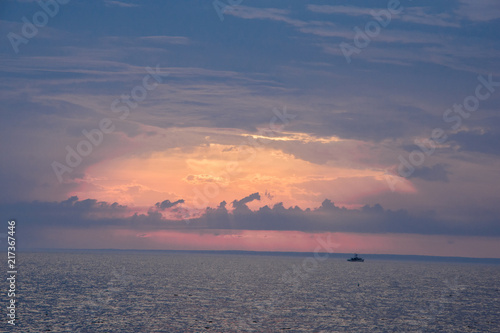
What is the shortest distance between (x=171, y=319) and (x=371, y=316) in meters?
36.0

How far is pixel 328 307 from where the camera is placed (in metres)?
105

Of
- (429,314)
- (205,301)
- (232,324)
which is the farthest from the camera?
(205,301)

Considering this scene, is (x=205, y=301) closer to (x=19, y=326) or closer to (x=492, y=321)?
(x=19, y=326)

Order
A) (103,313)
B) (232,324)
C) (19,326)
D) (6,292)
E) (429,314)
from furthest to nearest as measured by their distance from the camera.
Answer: (6,292) < (429,314) < (103,313) < (232,324) < (19,326)

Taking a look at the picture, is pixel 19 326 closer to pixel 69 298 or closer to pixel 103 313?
pixel 103 313

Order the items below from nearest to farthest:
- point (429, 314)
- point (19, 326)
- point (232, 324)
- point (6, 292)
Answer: point (19, 326), point (232, 324), point (429, 314), point (6, 292)

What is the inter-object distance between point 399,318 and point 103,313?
52.1 meters

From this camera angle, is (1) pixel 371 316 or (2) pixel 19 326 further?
(1) pixel 371 316

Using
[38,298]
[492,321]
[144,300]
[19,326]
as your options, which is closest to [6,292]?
[38,298]

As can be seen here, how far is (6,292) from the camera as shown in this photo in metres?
118

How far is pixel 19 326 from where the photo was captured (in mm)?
75625

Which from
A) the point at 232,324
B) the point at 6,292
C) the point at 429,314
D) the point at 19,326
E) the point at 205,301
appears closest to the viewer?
the point at 19,326

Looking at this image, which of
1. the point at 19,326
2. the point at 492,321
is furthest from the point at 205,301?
the point at 492,321

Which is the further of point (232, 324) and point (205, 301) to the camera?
point (205, 301)
